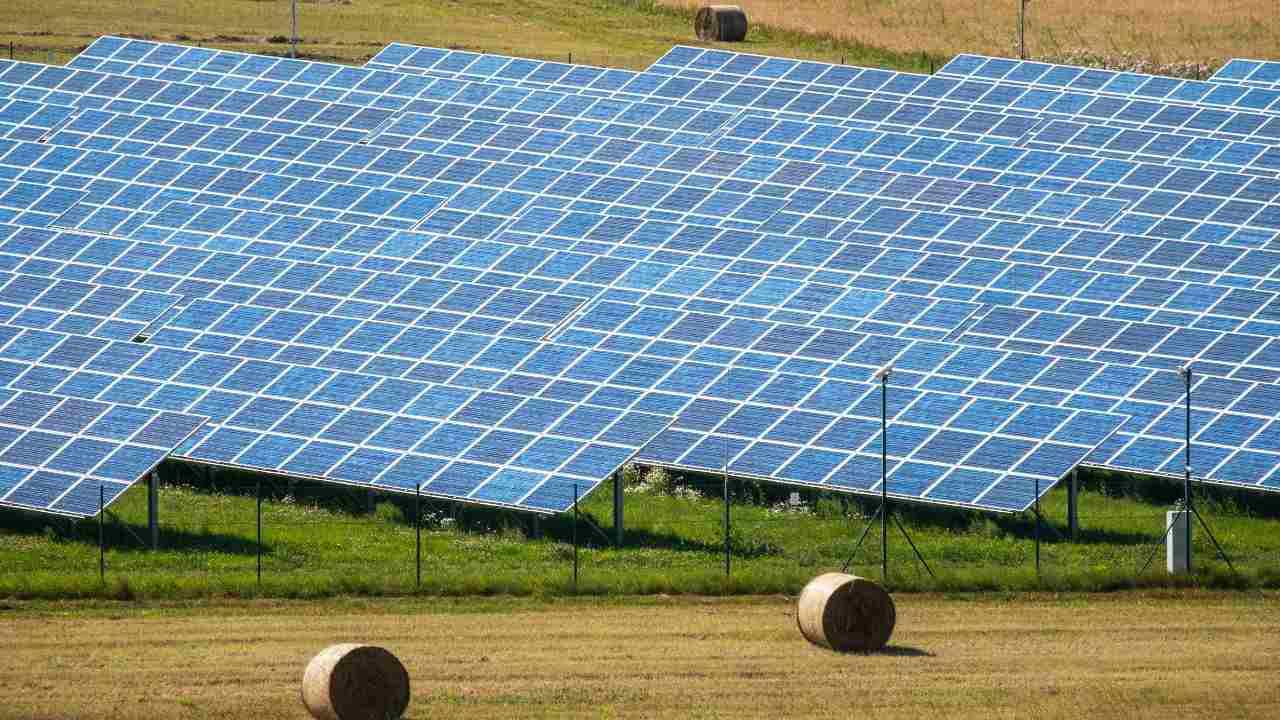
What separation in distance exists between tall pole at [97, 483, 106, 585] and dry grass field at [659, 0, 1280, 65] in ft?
191

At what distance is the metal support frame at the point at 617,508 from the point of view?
65.1 meters

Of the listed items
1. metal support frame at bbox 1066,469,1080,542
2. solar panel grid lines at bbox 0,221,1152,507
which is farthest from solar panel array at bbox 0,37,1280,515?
metal support frame at bbox 1066,469,1080,542

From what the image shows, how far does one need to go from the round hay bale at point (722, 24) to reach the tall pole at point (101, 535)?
56105 millimetres

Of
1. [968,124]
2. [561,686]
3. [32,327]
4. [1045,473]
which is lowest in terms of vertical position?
[561,686]

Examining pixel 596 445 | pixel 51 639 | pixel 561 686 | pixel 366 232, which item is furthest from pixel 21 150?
pixel 561 686

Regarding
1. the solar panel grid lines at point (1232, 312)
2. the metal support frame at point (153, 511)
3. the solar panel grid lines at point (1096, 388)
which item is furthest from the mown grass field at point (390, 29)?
the metal support frame at point (153, 511)

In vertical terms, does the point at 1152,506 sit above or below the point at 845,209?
below

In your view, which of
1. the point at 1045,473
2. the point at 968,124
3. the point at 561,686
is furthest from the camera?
the point at 968,124

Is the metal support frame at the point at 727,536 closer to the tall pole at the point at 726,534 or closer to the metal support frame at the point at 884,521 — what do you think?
→ the tall pole at the point at 726,534

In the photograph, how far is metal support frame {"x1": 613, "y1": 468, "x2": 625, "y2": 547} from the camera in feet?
213

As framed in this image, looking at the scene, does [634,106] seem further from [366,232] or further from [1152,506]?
[1152,506]

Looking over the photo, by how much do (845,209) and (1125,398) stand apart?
1652 centimetres

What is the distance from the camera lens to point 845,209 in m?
83.1

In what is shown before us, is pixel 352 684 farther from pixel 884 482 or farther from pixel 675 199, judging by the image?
pixel 675 199
